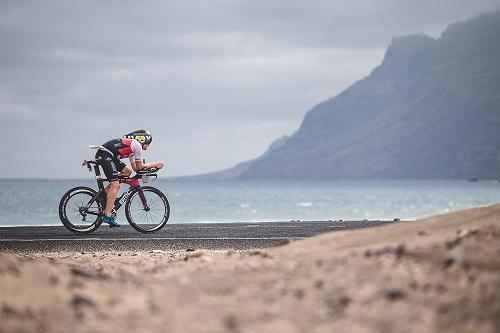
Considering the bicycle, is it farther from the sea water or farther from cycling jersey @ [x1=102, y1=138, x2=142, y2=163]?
the sea water

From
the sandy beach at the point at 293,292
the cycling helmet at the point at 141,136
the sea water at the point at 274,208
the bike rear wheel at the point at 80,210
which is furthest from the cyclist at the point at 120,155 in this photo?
the sea water at the point at 274,208

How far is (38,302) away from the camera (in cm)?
477

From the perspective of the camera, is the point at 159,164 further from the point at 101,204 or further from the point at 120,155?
the point at 101,204

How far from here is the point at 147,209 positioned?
16.2m

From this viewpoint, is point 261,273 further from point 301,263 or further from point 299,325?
point 299,325

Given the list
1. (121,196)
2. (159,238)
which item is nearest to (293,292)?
(159,238)

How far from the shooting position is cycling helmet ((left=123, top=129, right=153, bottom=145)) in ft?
50.4

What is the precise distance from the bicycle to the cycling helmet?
71cm

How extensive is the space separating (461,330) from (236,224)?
1602 cm

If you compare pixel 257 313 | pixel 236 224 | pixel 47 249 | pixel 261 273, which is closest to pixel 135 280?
pixel 261 273

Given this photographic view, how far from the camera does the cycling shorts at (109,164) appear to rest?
15.4 meters

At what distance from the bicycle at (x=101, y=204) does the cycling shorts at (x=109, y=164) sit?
126 millimetres

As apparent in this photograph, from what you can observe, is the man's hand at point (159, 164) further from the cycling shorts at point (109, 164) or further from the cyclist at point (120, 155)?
the cycling shorts at point (109, 164)

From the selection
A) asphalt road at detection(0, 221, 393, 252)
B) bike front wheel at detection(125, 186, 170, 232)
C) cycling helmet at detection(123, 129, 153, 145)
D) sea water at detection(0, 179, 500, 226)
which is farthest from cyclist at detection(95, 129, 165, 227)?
sea water at detection(0, 179, 500, 226)
